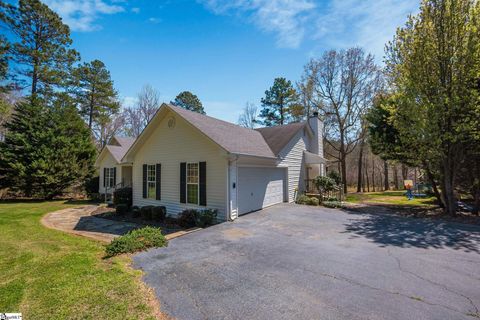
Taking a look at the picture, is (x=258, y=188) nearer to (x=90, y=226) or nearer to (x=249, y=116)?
(x=90, y=226)

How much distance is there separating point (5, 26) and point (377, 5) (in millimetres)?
25307

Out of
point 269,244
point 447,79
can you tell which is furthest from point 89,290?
point 447,79

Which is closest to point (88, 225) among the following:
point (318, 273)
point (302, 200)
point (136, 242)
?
point (136, 242)

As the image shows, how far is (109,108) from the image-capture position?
2631 cm

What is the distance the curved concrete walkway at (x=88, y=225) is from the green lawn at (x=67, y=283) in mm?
1061

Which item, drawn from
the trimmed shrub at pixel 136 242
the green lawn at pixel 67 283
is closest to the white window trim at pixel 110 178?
the green lawn at pixel 67 283

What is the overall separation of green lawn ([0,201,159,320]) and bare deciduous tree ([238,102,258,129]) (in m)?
28.2

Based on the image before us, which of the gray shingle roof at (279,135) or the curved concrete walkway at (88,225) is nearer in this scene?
the curved concrete walkway at (88,225)

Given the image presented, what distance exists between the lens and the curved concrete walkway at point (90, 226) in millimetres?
7689

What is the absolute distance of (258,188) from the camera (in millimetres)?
11367

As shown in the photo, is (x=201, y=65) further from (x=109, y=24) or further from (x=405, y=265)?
(x=405, y=265)

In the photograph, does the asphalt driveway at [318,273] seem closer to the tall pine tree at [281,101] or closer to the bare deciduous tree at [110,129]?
the tall pine tree at [281,101]

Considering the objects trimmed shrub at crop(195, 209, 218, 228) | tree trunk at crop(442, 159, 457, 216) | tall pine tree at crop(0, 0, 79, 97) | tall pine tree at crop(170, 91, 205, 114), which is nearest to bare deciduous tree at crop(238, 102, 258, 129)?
tall pine tree at crop(170, 91, 205, 114)

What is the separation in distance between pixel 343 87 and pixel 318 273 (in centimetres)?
2182
